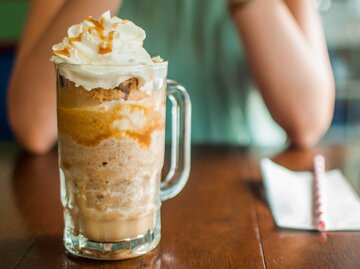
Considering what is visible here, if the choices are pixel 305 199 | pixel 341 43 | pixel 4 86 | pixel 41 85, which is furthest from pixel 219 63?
pixel 341 43

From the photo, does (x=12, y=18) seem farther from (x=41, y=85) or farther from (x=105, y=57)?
(x=105, y=57)

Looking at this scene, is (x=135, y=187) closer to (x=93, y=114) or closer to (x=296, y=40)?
(x=93, y=114)

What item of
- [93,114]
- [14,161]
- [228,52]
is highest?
[93,114]

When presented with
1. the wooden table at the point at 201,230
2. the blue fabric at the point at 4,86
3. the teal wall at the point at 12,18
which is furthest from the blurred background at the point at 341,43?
the wooden table at the point at 201,230

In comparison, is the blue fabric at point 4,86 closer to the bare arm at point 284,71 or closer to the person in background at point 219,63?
the person in background at point 219,63

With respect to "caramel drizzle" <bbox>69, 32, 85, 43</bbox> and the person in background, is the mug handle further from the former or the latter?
the person in background

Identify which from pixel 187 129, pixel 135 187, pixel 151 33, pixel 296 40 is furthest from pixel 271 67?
pixel 135 187
